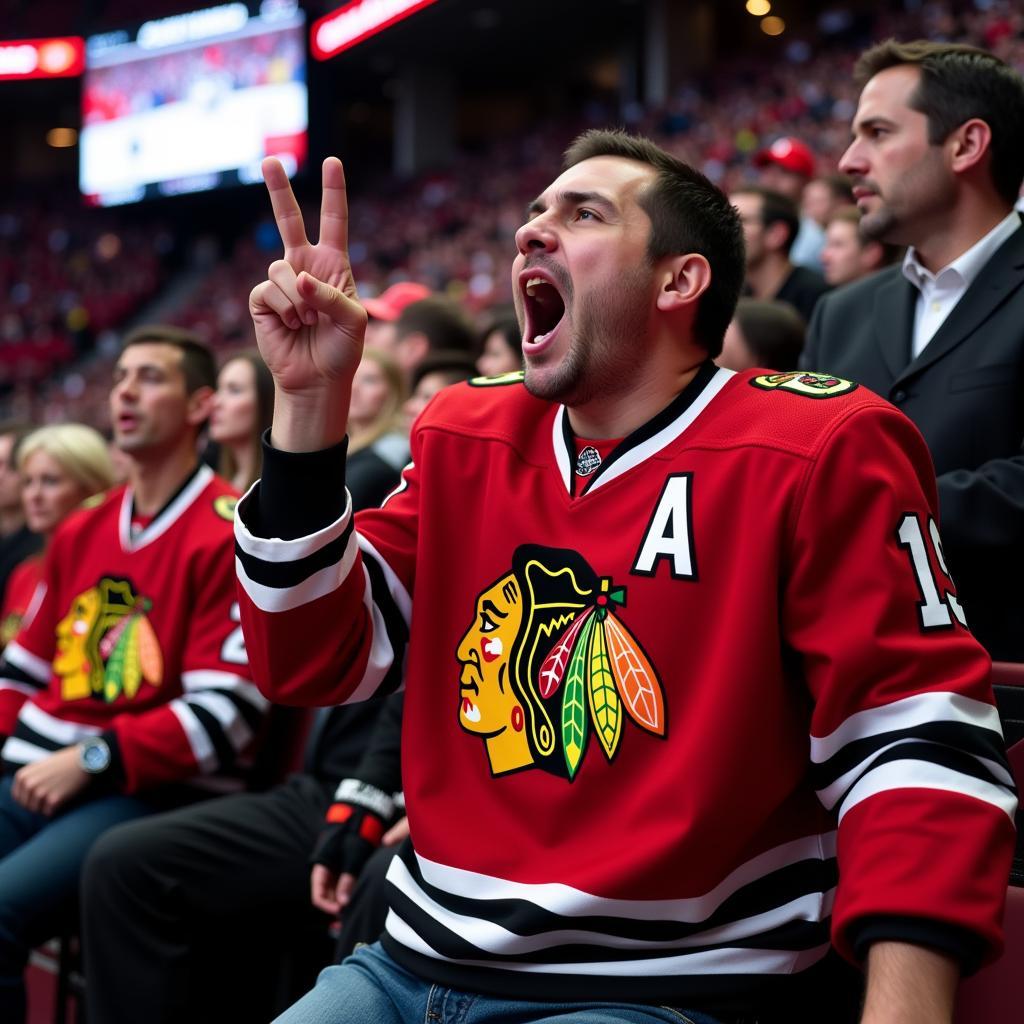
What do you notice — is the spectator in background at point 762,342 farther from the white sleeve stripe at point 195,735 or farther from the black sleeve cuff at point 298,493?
the black sleeve cuff at point 298,493

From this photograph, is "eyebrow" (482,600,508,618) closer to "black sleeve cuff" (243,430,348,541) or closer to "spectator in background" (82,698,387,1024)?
"black sleeve cuff" (243,430,348,541)

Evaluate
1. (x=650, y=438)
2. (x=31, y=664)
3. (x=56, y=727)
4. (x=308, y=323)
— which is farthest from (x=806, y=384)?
(x=31, y=664)

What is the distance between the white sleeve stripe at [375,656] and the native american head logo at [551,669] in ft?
0.40

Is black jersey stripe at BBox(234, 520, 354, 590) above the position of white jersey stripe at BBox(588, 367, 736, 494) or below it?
below

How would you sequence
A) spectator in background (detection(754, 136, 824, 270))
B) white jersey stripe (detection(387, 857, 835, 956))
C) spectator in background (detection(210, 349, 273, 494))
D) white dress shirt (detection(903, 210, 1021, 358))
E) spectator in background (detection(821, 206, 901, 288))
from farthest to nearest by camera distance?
spectator in background (detection(754, 136, 824, 270))
spectator in background (detection(821, 206, 901, 288))
spectator in background (detection(210, 349, 273, 494))
white dress shirt (detection(903, 210, 1021, 358))
white jersey stripe (detection(387, 857, 835, 956))

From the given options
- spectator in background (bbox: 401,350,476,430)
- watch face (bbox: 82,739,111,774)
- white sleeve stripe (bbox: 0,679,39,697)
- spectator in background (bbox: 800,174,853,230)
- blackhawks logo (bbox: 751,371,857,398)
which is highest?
spectator in background (bbox: 800,174,853,230)

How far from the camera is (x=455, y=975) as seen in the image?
1.57 metres

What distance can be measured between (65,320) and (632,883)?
22.3 metres

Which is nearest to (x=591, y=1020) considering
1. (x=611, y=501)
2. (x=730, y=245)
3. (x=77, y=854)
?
(x=611, y=501)

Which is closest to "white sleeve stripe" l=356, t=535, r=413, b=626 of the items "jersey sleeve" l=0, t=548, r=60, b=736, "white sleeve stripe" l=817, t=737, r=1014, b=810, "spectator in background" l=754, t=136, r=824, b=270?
"white sleeve stripe" l=817, t=737, r=1014, b=810

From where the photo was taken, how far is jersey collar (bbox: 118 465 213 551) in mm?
3148

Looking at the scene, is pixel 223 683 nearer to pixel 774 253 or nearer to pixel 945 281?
pixel 945 281

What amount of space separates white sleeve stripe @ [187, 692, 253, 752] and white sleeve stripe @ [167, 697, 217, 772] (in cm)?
3

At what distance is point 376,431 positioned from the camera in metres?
3.70
